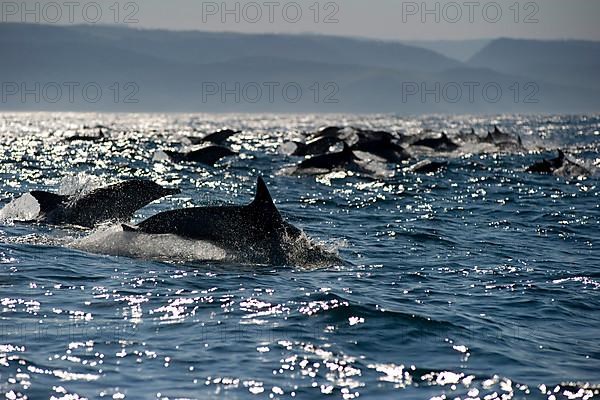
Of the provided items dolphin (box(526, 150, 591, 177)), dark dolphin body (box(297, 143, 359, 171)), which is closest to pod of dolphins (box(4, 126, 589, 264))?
dark dolphin body (box(297, 143, 359, 171))

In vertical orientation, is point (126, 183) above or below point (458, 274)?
above

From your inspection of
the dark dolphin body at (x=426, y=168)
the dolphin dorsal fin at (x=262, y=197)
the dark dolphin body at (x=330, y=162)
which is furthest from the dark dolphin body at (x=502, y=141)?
the dolphin dorsal fin at (x=262, y=197)

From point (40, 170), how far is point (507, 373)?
90.7 feet

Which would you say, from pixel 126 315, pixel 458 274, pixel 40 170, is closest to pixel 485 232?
pixel 458 274

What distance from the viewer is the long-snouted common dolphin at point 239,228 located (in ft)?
46.7

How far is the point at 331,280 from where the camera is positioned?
1419 centimetres

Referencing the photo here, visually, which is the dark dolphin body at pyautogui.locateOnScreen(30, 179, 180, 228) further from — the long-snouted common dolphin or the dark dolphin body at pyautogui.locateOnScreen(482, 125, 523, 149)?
the dark dolphin body at pyautogui.locateOnScreen(482, 125, 523, 149)

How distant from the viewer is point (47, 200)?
62.9 feet

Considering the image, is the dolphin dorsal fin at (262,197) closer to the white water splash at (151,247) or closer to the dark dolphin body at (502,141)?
the white water splash at (151,247)

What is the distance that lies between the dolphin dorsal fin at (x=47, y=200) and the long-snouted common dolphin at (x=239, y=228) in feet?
14.6

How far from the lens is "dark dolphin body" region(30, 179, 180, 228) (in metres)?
17.6

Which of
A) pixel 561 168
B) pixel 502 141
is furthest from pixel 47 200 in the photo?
pixel 502 141

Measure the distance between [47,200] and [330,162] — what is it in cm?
1710

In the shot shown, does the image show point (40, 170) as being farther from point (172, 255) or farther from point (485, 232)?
point (172, 255)
